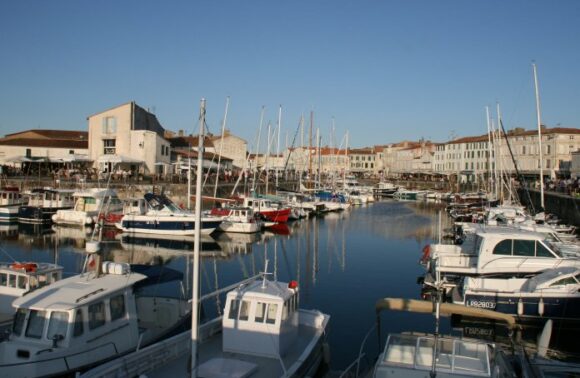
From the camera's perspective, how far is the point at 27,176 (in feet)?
206

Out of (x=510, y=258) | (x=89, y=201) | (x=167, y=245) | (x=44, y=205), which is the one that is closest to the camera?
(x=510, y=258)

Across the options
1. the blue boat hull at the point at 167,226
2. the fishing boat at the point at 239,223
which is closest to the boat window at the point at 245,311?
the blue boat hull at the point at 167,226

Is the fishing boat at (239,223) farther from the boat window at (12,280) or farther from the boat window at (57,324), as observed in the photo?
the boat window at (57,324)

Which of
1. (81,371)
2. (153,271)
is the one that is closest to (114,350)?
(81,371)

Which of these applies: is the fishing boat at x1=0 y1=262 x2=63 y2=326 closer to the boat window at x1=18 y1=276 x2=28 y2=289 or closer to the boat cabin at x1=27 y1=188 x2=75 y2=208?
the boat window at x1=18 y1=276 x2=28 y2=289

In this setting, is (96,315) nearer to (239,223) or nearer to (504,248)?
(504,248)

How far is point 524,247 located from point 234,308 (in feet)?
42.8

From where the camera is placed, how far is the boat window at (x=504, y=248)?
2084 centimetres

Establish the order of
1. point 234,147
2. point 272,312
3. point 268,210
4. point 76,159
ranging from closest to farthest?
point 272,312 < point 268,210 < point 76,159 < point 234,147

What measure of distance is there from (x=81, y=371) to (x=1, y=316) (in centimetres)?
470

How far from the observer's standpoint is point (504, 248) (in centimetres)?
2091

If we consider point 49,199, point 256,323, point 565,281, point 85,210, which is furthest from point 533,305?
point 49,199

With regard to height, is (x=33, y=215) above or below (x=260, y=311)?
above

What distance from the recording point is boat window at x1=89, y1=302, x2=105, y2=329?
39.5 feet
